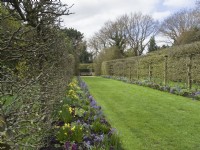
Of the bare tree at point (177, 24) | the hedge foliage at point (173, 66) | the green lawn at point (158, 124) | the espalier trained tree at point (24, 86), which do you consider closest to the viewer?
the espalier trained tree at point (24, 86)

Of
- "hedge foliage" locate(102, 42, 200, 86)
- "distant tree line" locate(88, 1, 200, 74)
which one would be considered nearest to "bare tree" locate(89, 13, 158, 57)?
"distant tree line" locate(88, 1, 200, 74)

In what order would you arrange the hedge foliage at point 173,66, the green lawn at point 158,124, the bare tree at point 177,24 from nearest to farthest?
1. the green lawn at point 158,124
2. the hedge foliage at point 173,66
3. the bare tree at point 177,24

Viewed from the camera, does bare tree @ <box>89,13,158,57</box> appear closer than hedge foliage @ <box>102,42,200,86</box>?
No

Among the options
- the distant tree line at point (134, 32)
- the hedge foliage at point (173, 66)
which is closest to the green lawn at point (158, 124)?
the hedge foliage at point (173, 66)

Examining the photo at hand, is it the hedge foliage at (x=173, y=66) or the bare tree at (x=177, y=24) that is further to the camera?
the bare tree at (x=177, y=24)

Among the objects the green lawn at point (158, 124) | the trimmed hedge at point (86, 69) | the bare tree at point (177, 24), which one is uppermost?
the bare tree at point (177, 24)

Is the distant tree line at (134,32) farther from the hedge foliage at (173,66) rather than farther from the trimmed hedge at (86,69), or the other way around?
the hedge foliage at (173,66)

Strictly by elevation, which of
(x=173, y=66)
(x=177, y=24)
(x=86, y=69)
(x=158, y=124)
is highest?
(x=177, y=24)

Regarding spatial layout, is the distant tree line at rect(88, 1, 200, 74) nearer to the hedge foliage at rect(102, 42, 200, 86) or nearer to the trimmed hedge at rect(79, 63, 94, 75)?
the trimmed hedge at rect(79, 63, 94, 75)

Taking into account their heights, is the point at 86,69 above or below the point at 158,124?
above

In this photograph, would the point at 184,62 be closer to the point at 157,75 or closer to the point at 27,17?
the point at 157,75

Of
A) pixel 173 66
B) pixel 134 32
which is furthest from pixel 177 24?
pixel 173 66

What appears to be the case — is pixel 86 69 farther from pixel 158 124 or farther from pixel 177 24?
pixel 158 124

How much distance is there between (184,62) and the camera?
14.8 metres
